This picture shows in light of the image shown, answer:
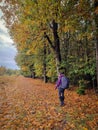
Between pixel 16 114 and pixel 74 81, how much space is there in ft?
32.2

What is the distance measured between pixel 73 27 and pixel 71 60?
4288 millimetres

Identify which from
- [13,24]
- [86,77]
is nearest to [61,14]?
[86,77]

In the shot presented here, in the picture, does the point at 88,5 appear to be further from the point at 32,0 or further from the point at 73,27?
the point at 32,0

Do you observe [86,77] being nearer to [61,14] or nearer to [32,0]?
[61,14]

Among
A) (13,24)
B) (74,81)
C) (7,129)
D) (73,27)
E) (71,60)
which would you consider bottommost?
(7,129)

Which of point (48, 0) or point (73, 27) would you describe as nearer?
point (48, 0)

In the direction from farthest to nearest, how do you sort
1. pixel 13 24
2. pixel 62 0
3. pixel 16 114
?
pixel 13 24 < pixel 62 0 < pixel 16 114

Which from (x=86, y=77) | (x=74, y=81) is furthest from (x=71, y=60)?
(x=74, y=81)

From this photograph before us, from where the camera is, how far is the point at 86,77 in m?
14.0

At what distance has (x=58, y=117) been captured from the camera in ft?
21.9

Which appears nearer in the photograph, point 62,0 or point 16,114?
point 16,114

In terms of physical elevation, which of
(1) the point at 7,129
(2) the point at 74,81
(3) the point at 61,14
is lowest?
(1) the point at 7,129

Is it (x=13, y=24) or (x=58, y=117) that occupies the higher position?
(x=13, y=24)

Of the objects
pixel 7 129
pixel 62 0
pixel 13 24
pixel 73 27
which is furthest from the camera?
pixel 13 24
